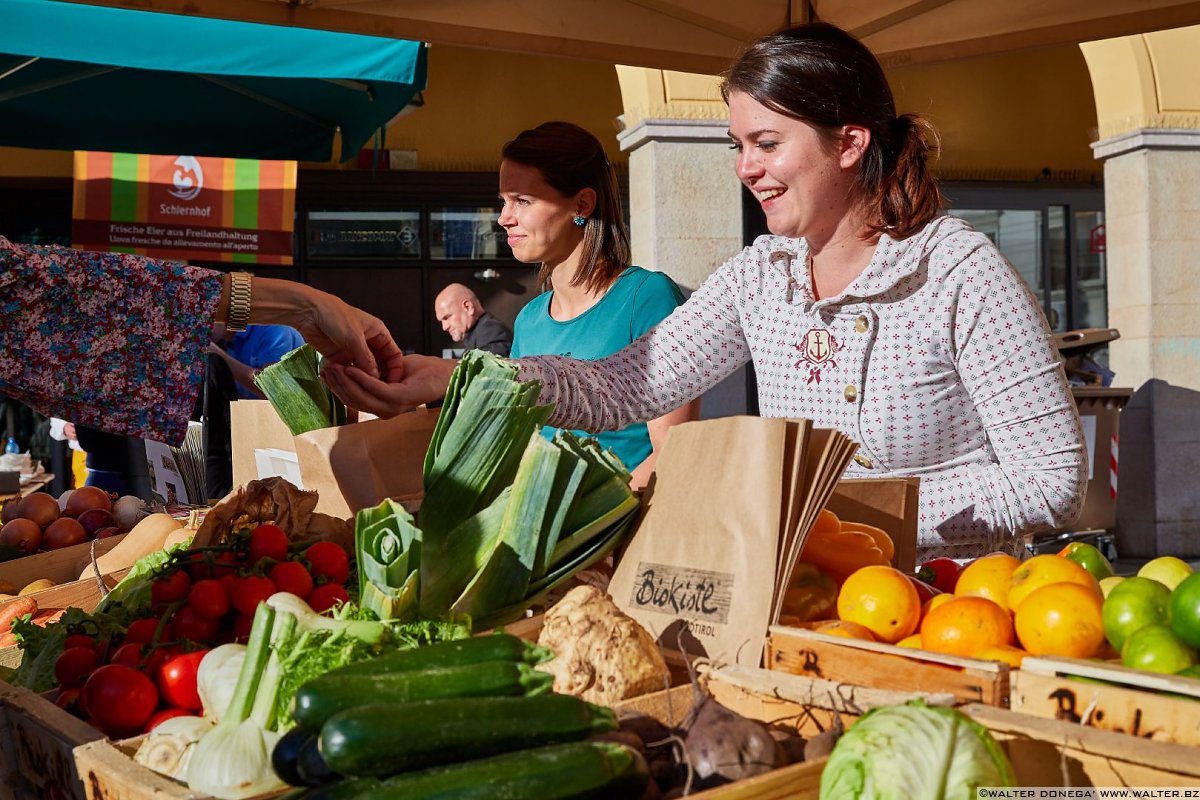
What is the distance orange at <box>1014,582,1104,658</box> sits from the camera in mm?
1628

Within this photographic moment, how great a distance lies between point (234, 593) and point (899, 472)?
1405 millimetres

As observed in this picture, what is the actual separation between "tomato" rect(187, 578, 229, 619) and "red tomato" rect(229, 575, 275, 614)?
0.02 m

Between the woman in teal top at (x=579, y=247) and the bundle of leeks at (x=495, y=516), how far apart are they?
5.18 feet

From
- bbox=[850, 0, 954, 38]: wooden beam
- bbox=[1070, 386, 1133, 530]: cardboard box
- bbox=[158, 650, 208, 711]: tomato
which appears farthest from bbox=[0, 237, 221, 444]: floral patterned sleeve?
bbox=[1070, 386, 1133, 530]: cardboard box

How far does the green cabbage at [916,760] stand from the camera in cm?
127

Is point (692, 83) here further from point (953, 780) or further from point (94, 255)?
point (953, 780)

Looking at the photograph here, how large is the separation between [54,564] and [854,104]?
111 inches

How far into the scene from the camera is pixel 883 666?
1621 mm

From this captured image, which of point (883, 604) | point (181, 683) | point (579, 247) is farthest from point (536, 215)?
point (883, 604)

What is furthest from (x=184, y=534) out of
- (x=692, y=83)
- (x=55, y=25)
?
(x=692, y=83)

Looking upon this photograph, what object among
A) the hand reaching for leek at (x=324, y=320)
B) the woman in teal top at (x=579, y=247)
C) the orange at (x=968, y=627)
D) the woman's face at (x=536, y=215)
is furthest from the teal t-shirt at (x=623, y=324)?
the orange at (x=968, y=627)

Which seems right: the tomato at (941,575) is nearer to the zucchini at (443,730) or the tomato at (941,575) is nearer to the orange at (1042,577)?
the orange at (1042,577)

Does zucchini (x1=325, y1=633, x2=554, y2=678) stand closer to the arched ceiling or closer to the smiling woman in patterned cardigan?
the smiling woman in patterned cardigan

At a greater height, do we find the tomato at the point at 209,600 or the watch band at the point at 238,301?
the watch band at the point at 238,301
